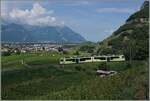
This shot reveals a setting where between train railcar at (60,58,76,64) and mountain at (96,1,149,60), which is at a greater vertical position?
mountain at (96,1,149,60)

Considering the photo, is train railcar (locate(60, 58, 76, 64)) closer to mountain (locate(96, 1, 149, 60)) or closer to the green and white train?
the green and white train

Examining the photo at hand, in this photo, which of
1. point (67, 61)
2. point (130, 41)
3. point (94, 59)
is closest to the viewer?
point (67, 61)

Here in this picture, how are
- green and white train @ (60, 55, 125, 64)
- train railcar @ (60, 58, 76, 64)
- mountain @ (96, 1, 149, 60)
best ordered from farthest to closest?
mountain @ (96, 1, 149, 60) → green and white train @ (60, 55, 125, 64) → train railcar @ (60, 58, 76, 64)

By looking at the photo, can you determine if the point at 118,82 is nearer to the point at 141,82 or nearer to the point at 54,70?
the point at 141,82

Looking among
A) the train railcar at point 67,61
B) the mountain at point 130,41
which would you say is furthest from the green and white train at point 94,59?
the mountain at point 130,41

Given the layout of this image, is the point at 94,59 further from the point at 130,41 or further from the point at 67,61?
the point at 130,41

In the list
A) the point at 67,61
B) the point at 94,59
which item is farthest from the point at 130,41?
the point at 67,61

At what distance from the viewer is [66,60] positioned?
48000 mm

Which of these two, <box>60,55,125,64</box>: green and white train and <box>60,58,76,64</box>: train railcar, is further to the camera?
<box>60,55,125,64</box>: green and white train

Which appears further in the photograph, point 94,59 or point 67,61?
point 94,59

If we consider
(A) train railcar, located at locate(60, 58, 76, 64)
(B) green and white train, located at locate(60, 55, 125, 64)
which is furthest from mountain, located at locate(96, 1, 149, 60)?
(A) train railcar, located at locate(60, 58, 76, 64)

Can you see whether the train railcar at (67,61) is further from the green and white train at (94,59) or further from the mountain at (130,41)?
the mountain at (130,41)

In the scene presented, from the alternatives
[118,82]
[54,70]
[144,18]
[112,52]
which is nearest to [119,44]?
[112,52]

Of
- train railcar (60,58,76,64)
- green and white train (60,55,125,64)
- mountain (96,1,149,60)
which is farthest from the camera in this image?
mountain (96,1,149,60)
